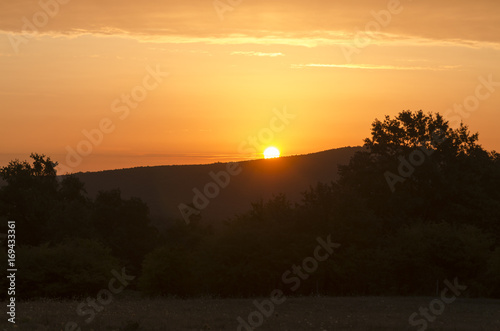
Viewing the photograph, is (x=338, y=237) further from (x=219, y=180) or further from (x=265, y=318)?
(x=219, y=180)

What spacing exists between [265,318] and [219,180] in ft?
499

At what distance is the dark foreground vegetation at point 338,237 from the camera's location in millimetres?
44969

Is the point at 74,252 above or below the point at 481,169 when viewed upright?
below

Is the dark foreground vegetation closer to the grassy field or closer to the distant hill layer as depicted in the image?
the grassy field

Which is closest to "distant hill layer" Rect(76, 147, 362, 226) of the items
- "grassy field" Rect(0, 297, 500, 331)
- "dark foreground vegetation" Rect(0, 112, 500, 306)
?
"dark foreground vegetation" Rect(0, 112, 500, 306)

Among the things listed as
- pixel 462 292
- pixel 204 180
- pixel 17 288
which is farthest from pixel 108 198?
pixel 204 180

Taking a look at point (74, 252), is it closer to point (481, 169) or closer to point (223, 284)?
point (223, 284)

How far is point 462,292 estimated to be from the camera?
44.7 meters

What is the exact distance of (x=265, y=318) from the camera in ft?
85.7

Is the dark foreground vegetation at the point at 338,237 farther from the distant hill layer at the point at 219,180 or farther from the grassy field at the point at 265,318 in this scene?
the distant hill layer at the point at 219,180

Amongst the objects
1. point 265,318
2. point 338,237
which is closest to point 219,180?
point 338,237

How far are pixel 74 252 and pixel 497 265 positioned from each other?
2858 centimetres

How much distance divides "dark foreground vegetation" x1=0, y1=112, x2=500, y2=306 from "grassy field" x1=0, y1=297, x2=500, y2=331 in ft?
4.20

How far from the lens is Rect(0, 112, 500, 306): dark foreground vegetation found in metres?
45.0
